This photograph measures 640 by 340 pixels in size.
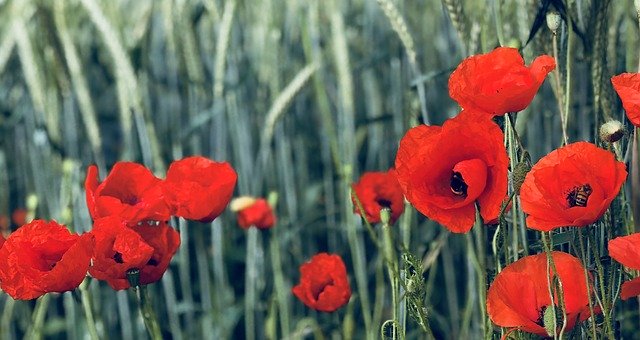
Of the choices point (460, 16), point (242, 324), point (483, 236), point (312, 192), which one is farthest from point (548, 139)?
point (242, 324)

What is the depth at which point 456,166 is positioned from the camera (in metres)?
0.56

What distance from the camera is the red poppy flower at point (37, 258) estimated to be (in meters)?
0.60

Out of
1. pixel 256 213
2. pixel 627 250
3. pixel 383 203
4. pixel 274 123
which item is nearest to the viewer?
pixel 627 250

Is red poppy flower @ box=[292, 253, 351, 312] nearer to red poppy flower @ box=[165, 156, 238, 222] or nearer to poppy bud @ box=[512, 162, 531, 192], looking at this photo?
red poppy flower @ box=[165, 156, 238, 222]

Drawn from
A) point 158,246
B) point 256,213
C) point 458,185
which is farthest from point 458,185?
point 256,213

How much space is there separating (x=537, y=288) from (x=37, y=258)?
0.32 m

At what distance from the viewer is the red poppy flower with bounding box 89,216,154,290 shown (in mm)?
608

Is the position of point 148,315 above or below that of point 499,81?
below

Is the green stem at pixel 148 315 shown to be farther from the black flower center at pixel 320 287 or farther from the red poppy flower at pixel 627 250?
the red poppy flower at pixel 627 250

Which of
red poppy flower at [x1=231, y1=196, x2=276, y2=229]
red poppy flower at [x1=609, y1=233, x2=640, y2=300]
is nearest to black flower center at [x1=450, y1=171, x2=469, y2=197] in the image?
red poppy flower at [x1=609, y1=233, x2=640, y2=300]

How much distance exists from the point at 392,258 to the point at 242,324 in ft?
2.46

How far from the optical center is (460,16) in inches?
27.8

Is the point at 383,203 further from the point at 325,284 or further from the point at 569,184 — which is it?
the point at 569,184

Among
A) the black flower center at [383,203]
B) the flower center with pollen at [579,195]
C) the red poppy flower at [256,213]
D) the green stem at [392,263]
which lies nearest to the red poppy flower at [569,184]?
the flower center with pollen at [579,195]
